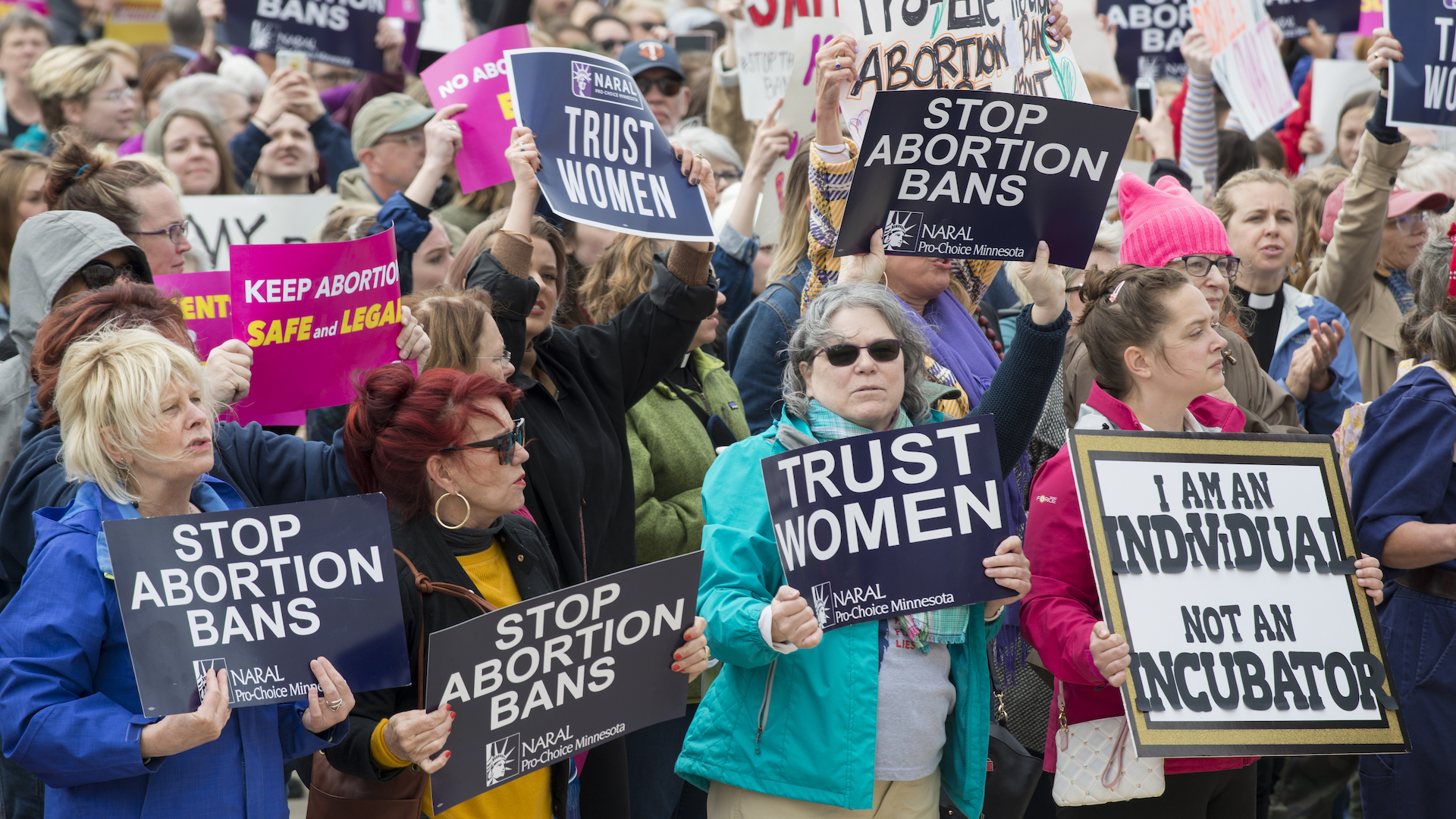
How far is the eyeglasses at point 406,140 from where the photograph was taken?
6785mm

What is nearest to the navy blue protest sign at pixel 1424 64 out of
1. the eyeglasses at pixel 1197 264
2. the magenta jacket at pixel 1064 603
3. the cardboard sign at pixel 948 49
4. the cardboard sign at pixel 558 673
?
the eyeglasses at pixel 1197 264

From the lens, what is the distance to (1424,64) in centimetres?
592

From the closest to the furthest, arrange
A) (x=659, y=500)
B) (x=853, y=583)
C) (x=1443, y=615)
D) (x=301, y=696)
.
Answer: (x=301, y=696) < (x=853, y=583) < (x=1443, y=615) < (x=659, y=500)

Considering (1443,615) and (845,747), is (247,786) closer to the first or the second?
(845,747)

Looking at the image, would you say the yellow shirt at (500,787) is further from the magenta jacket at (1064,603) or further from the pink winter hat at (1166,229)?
the pink winter hat at (1166,229)

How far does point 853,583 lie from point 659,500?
169 cm

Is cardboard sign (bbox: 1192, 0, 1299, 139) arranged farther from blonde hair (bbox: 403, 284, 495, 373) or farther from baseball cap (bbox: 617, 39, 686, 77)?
blonde hair (bbox: 403, 284, 495, 373)

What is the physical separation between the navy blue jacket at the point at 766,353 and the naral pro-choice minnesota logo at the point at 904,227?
816 millimetres

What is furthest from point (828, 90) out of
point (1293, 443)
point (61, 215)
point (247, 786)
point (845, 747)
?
point (247, 786)

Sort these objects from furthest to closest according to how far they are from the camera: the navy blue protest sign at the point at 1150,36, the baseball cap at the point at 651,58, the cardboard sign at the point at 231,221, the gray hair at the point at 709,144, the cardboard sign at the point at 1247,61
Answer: the navy blue protest sign at the point at 1150,36 → the baseball cap at the point at 651,58 → the cardboard sign at the point at 1247,61 → the gray hair at the point at 709,144 → the cardboard sign at the point at 231,221

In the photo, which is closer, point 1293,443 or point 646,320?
point 1293,443

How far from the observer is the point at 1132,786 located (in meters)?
3.57

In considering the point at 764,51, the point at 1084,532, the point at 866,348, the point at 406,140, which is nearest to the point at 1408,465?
the point at 1084,532

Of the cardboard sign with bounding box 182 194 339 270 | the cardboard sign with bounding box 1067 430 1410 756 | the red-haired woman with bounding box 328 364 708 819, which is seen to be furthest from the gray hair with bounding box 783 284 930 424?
the cardboard sign with bounding box 182 194 339 270
